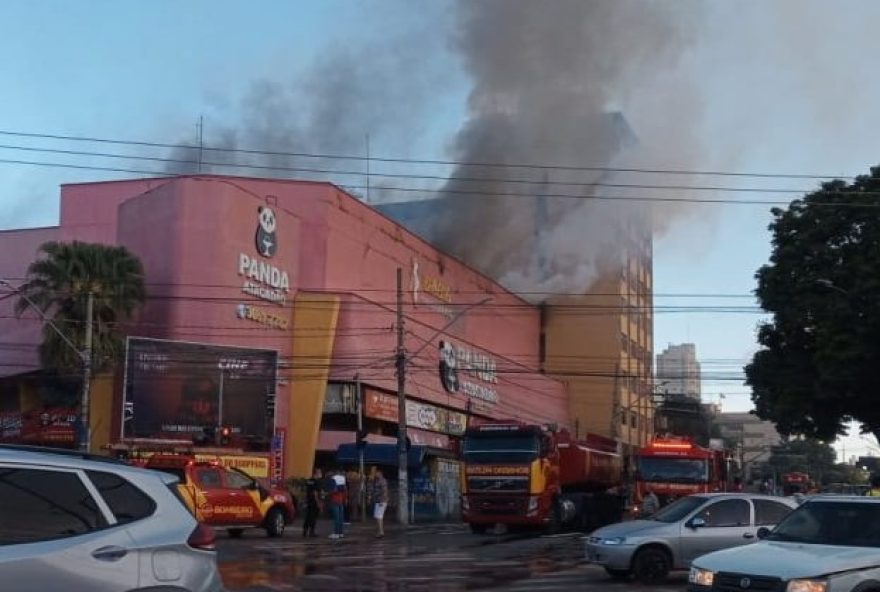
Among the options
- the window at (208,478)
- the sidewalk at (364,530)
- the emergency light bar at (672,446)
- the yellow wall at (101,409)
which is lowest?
the sidewalk at (364,530)

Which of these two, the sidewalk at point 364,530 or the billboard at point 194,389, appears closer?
the sidewalk at point 364,530

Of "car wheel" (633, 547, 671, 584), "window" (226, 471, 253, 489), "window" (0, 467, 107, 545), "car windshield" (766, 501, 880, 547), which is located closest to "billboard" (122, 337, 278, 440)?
"window" (226, 471, 253, 489)

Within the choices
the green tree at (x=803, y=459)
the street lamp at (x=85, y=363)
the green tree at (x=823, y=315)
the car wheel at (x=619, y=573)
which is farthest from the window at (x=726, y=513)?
the green tree at (x=803, y=459)

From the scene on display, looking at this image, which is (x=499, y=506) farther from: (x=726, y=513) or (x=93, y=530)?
(x=93, y=530)

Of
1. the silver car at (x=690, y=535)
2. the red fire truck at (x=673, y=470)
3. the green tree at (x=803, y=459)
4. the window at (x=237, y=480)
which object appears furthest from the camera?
the green tree at (x=803, y=459)

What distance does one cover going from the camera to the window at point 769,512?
16.9 m

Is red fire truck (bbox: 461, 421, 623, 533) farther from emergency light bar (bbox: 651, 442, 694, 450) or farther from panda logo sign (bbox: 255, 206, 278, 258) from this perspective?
panda logo sign (bbox: 255, 206, 278, 258)

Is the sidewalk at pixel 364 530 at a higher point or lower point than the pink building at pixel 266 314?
lower

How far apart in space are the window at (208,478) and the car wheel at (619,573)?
36.9 ft

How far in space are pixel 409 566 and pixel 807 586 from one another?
11521 mm

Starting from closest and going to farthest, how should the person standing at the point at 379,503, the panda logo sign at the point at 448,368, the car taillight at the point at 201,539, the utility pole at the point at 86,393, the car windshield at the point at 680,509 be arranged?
the car taillight at the point at 201,539 < the car windshield at the point at 680,509 < the person standing at the point at 379,503 < the utility pole at the point at 86,393 < the panda logo sign at the point at 448,368

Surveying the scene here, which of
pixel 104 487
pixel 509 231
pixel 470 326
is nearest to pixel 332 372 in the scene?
pixel 470 326

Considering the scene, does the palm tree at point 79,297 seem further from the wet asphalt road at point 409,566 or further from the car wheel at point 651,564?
the car wheel at point 651,564

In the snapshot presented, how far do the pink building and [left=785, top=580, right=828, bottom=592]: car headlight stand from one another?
100 ft
